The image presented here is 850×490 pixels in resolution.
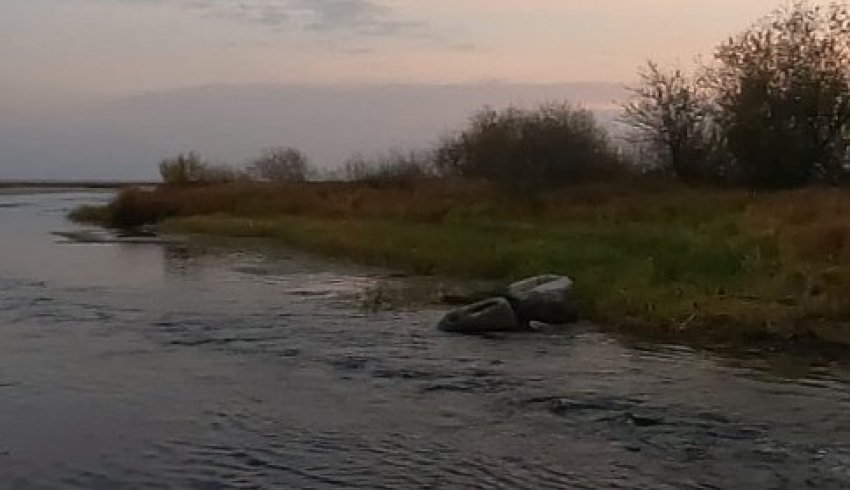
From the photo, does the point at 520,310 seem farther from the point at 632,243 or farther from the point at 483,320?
the point at 632,243

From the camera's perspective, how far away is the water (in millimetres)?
11133

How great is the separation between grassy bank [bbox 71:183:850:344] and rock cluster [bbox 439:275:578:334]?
68 cm

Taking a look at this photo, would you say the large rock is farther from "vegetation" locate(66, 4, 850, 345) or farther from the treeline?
the treeline

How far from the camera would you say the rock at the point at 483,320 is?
67.3 feet

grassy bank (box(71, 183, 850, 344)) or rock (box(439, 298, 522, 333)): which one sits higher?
grassy bank (box(71, 183, 850, 344))

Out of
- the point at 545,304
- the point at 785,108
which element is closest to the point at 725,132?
the point at 785,108

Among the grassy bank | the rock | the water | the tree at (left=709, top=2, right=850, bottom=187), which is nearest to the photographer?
the water

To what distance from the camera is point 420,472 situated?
36.4 feet

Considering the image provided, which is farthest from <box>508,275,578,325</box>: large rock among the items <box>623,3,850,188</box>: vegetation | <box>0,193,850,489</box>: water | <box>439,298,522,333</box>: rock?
<box>623,3,850,188</box>: vegetation

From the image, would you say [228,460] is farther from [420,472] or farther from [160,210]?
[160,210]

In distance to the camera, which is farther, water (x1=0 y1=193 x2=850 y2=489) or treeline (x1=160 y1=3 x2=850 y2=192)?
treeline (x1=160 y1=3 x2=850 y2=192)

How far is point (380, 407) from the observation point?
1411 cm

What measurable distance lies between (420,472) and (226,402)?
4161mm

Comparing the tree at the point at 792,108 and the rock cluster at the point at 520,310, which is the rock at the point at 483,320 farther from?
the tree at the point at 792,108
